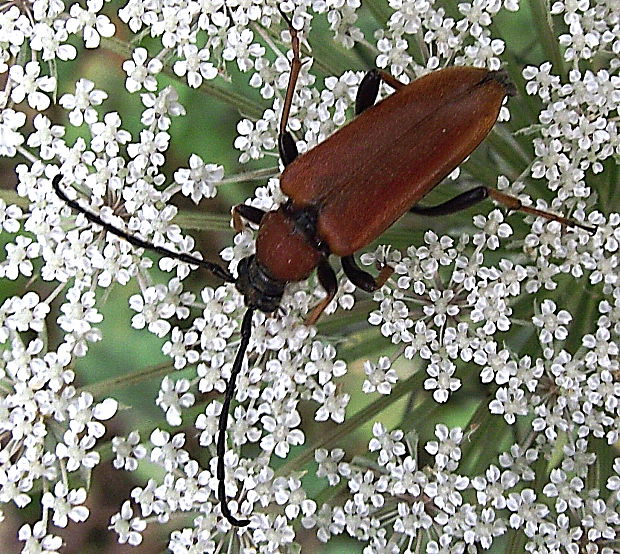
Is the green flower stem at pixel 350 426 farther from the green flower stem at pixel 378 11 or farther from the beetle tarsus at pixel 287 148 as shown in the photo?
the green flower stem at pixel 378 11

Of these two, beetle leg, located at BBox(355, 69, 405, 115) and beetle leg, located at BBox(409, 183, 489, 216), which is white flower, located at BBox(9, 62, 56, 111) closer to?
beetle leg, located at BBox(355, 69, 405, 115)

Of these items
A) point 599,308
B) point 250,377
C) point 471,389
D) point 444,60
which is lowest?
point 471,389

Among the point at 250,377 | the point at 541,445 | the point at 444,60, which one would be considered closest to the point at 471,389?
the point at 541,445

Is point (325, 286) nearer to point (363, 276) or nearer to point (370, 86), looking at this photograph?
point (363, 276)

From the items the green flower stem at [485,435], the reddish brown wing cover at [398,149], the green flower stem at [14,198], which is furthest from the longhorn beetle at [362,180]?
the green flower stem at [485,435]

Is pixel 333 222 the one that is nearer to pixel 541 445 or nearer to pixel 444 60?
pixel 444 60

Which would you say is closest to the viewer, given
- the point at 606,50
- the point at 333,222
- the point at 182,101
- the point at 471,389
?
the point at 333,222
